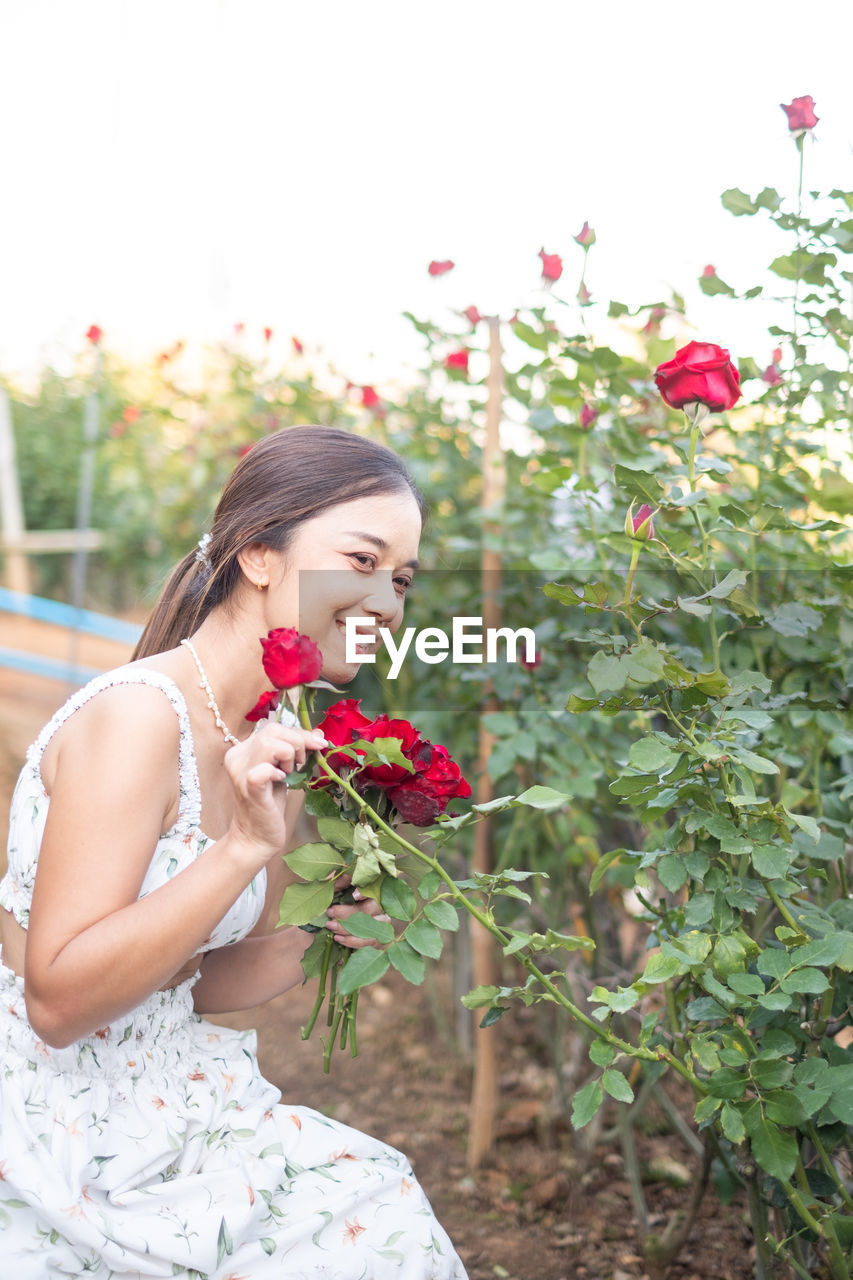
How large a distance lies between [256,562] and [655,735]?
59cm

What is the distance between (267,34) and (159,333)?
2.17 meters

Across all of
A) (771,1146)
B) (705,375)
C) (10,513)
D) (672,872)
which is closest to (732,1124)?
(771,1146)

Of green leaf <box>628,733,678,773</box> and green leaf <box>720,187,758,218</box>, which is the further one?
green leaf <box>720,187,758,218</box>

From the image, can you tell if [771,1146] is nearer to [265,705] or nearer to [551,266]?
[265,705]

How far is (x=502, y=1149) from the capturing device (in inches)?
96.5

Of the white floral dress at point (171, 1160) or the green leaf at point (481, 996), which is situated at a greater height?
the green leaf at point (481, 996)

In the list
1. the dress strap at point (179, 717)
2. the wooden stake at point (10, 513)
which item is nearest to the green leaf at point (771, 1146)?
the dress strap at point (179, 717)

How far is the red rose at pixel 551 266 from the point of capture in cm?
196

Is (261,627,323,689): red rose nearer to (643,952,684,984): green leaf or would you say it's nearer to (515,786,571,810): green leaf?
(515,786,571,810): green leaf

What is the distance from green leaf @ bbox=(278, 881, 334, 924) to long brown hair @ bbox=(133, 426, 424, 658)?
0.49 m

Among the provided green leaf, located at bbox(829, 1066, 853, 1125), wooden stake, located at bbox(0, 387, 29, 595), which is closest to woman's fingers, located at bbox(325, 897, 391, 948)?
green leaf, located at bbox(829, 1066, 853, 1125)

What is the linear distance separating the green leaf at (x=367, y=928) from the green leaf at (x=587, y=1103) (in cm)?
28

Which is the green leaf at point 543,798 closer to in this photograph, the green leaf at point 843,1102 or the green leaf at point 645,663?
the green leaf at point 645,663

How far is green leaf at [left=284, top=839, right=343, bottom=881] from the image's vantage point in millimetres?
1048
